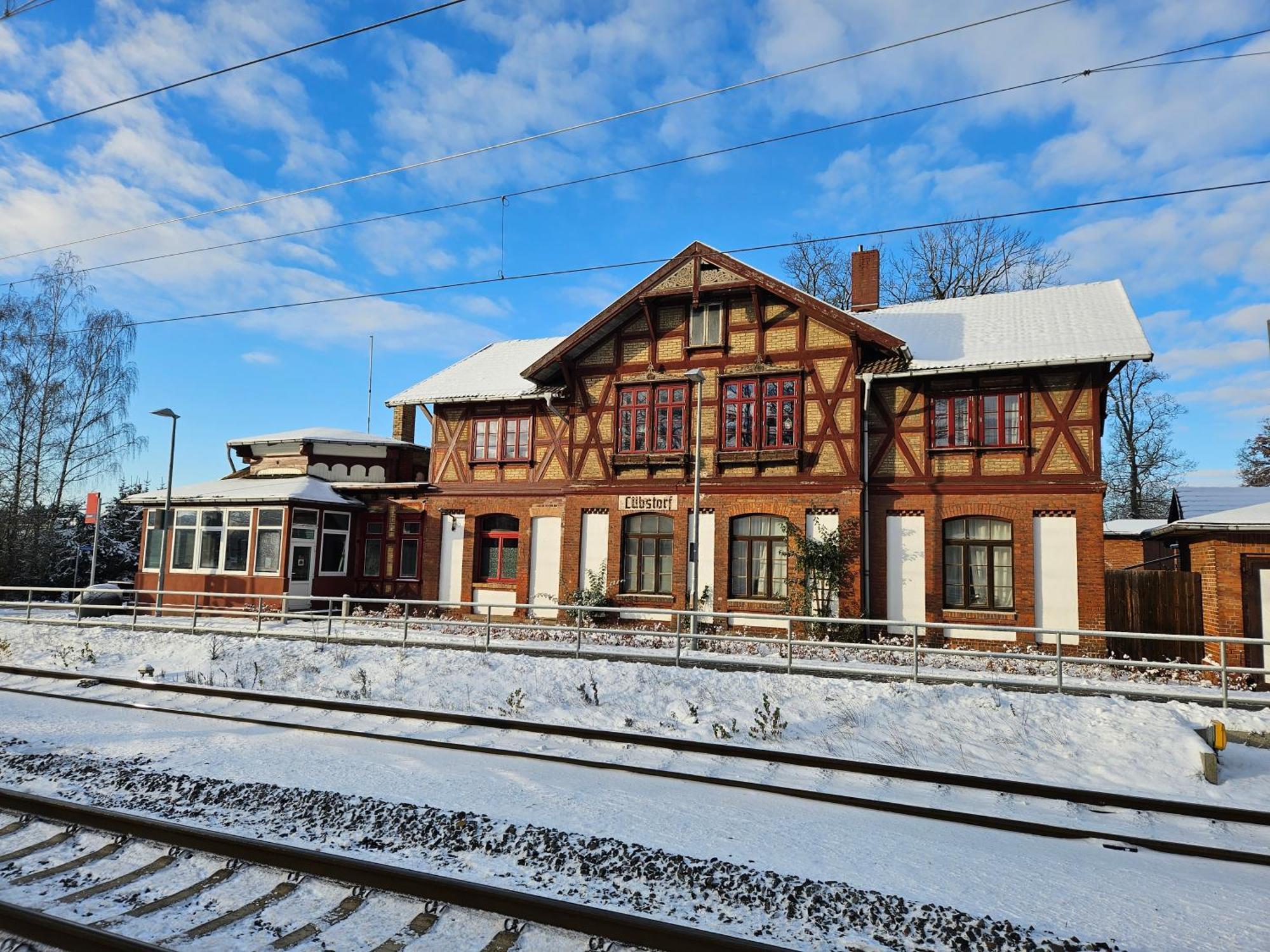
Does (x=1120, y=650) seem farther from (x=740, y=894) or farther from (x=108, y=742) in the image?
(x=108, y=742)

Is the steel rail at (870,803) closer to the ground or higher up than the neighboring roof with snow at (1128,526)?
closer to the ground

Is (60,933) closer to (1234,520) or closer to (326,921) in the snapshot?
(326,921)

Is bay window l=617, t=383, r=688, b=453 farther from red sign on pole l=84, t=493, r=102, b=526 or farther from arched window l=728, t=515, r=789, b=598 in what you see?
red sign on pole l=84, t=493, r=102, b=526

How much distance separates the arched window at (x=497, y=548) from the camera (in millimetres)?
22484

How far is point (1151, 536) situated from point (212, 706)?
1925cm

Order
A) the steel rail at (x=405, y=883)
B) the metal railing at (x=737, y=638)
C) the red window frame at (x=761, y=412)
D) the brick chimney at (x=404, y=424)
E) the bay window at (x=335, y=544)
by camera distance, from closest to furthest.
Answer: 1. the steel rail at (x=405, y=883)
2. the metal railing at (x=737, y=638)
3. the red window frame at (x=761, y=412)
4. the bay window at (x=335, y=544)
5. the brick chimney at (x=404, y=424)

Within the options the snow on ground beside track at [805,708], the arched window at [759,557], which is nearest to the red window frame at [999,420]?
the arched window at [759,557]

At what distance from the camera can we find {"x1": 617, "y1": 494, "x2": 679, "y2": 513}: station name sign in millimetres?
19969

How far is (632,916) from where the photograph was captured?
4.56 meters

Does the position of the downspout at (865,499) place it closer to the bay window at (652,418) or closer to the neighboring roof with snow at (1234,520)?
the bay window at (652,418)

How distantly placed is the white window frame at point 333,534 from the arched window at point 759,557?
12.9 meters

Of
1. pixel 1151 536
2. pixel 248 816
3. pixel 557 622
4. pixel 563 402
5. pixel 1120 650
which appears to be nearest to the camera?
pixel 248 816

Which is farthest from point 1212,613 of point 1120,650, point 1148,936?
point 1148,936

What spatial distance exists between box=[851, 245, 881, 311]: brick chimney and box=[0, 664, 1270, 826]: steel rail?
16184mm
